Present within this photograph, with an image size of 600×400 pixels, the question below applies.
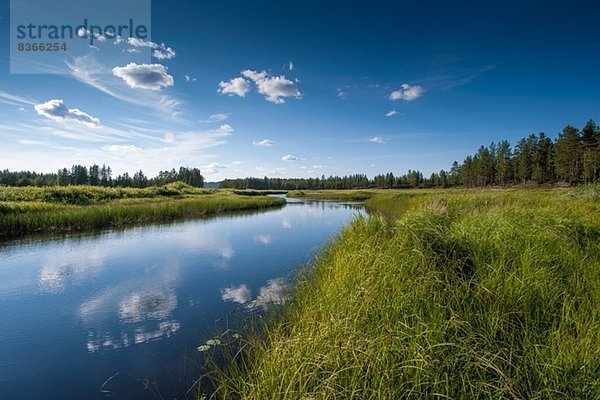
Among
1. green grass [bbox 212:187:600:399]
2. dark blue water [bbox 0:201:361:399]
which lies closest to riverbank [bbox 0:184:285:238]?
dark blue water [bbox 0:201:361:399]

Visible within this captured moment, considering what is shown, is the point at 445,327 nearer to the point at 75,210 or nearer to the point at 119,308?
the point at 119,308

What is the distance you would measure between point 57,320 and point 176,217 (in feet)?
74.6

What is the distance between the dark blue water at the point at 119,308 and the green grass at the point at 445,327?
1587 mm

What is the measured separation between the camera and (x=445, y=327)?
3.26m

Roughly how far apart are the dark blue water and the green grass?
1587 millimetres

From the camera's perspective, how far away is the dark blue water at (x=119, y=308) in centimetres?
467

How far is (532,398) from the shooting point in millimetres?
2412

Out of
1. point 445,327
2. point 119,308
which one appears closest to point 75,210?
point 119,308

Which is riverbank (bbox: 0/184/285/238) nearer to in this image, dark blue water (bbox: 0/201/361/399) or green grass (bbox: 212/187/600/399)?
dark blue water (bbox: 0/201/361/399)

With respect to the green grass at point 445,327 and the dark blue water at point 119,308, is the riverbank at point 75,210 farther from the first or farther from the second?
the green grass at point 445,327

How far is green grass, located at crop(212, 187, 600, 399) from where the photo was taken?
270 cm

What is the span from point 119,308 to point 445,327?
7.80 metres

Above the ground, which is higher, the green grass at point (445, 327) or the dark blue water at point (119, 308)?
the green grass at point (445, 327)

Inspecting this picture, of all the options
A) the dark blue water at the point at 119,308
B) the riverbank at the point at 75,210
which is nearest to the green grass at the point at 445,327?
the dark blue water at the point at 119,308
